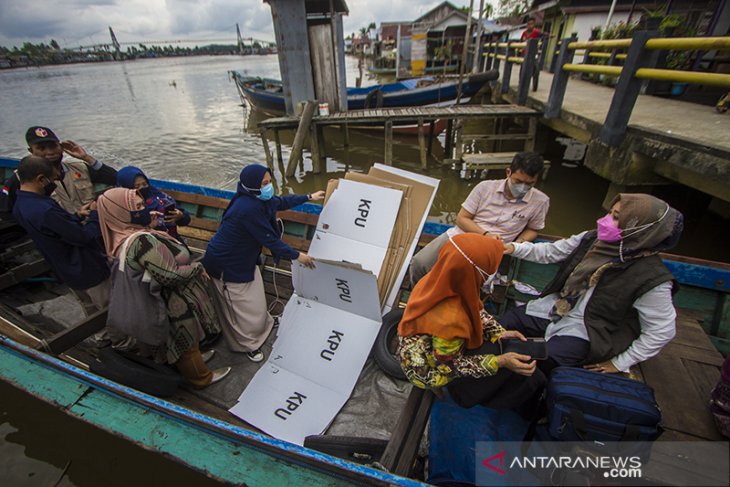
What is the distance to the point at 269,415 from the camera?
Result: 8.29ft

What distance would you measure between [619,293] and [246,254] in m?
2.68

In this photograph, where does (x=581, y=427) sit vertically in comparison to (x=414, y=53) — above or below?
below

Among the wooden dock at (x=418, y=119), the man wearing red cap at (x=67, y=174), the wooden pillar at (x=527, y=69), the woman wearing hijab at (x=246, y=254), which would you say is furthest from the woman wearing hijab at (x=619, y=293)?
the wooden pillar at (x=527, y=69)

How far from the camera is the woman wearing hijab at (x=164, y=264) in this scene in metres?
2.15

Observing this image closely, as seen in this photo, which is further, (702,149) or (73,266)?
(702,149)

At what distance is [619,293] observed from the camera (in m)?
1.88

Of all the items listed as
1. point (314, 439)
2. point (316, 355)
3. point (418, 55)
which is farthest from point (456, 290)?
point (418, 55)

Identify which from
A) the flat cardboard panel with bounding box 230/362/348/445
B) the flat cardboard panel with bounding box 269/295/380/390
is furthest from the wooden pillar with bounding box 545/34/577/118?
the flat cardboard panel with bounding box 230/362/348/445

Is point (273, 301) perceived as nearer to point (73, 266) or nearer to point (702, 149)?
point (73, 266)

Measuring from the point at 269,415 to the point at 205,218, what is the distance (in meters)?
2.96

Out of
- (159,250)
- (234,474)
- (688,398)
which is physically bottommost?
(234,474)

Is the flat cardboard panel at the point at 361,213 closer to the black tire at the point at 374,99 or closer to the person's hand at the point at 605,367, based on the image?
the person's hand at the point at 605,367

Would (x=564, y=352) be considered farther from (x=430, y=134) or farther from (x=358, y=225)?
(x=430, y=134)

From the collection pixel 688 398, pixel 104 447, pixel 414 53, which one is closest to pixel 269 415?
pixel 104 447
